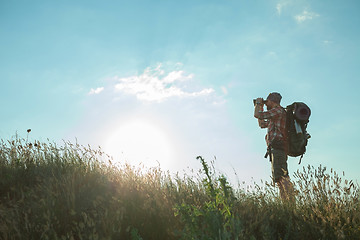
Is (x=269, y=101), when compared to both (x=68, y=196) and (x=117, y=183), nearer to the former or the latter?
(x=117, y=183)

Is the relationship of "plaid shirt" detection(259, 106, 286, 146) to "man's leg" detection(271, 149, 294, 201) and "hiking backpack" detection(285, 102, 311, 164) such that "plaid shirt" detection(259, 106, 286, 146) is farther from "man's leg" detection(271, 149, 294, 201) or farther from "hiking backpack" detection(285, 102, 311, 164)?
"man's leg" detection(271, 149, 294, 201)

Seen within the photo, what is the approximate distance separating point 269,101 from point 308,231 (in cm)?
314

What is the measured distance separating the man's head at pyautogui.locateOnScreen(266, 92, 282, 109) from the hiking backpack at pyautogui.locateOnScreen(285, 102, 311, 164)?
31 centimetres

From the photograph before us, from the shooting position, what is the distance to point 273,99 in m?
6.10

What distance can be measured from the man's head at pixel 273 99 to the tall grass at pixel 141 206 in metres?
1.88

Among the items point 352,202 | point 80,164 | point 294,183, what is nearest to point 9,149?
point 80,164

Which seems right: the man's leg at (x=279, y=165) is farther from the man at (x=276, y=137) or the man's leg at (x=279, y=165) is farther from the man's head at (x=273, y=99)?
the man's head at (x=273, y=99)

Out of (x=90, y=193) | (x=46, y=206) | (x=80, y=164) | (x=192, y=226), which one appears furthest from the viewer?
(x=80, y=164)

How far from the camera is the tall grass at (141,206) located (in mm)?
2758

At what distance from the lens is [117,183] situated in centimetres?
444

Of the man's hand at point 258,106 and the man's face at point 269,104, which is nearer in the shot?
the man's hand at point 258,106

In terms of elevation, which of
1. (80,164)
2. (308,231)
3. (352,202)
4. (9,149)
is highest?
(9,149)

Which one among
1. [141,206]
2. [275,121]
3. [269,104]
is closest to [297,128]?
[275,121]

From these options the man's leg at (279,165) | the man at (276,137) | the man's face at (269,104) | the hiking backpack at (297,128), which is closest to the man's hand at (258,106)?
the man at (276,137)
